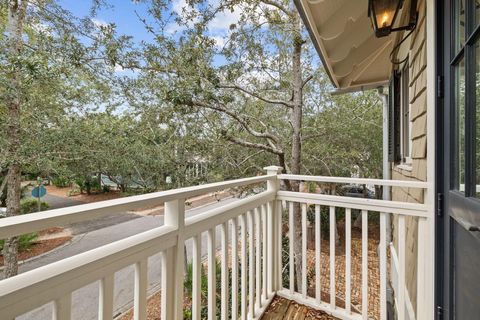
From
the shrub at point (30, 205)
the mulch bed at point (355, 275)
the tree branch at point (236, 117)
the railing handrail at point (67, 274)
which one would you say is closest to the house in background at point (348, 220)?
the railing handrail at point (67, 274)

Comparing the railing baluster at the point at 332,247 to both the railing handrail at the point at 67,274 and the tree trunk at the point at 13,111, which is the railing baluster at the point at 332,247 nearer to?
the railing handrail at the point at 67,274

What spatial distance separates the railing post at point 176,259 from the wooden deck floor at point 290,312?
1.12m

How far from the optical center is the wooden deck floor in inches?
81.2

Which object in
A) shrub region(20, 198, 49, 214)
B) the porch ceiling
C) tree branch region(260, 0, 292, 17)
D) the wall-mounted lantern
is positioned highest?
tree branch region(260, 0, 292, 17)

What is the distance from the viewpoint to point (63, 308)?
2.46ft

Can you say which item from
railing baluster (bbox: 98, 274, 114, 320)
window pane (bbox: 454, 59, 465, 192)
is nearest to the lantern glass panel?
window pane (bbox: 454, 59, 465, 192)

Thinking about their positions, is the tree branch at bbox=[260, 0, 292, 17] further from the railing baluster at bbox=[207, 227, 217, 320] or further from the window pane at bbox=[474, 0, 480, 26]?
the railing baluster at bbox=[207, 227, 217, 320]

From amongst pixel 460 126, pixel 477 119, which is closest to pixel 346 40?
pixel 460 126

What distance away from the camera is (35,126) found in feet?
17.3

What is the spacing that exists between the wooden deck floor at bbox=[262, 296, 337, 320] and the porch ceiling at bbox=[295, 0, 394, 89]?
7.18ft

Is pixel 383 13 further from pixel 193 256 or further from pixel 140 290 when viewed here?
pixel 140 290

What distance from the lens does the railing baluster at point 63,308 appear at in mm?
736

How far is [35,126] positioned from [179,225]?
18.6 ft

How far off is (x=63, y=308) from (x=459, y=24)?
1803 millimetres
